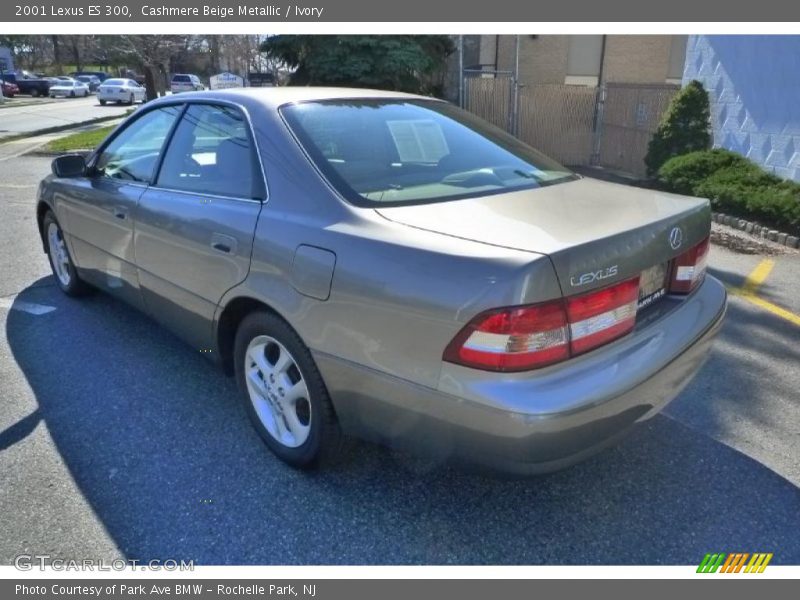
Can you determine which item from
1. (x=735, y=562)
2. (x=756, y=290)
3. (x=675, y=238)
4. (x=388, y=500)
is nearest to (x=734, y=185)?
(x=756, y=290)

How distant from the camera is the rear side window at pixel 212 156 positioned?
278cm

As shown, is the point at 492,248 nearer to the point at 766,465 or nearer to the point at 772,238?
the point at 766,465

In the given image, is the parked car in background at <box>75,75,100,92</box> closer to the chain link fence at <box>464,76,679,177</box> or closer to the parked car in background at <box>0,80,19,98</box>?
A: the parked car in background at <box>0,80,19,98</box>

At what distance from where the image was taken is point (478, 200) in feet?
8.15

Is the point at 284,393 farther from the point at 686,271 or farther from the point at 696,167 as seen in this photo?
the point at 696,167

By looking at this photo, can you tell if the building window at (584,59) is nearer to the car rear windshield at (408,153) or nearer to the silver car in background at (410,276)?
the silver car in background at (410,276)

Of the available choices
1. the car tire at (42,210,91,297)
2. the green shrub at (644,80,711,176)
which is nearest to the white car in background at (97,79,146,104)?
the green shrub at (644,80,711,176)

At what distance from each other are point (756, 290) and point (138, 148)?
4.74m

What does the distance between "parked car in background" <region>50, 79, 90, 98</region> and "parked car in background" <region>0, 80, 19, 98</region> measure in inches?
108

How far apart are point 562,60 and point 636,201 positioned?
54.2 feet

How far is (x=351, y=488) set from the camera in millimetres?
2611

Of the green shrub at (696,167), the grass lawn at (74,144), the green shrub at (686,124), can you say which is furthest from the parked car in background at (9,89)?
the green shrub at (696,167)

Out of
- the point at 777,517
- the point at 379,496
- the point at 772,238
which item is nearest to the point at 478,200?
the point at 379,496

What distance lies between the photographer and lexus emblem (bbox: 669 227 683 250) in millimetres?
2355
